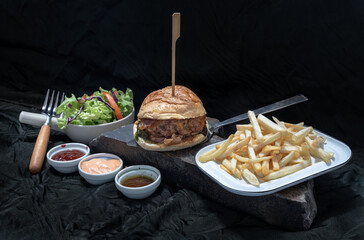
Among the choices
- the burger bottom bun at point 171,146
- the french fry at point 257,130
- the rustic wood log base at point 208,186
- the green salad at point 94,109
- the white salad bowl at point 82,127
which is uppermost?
the green salad at point 94,109

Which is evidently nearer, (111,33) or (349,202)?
(349,202)

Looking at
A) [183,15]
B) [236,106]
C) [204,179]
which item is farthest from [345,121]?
[183,15]

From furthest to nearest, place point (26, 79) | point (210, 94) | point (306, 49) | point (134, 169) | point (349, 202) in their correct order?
point (26, 79) < point (210, 94) < point (306, 49) < point (134, 169) < point (349, 202)

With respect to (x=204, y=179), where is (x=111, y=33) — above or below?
above

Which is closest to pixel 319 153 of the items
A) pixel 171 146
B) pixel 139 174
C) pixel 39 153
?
pixel 171 146

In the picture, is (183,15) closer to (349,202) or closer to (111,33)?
(111,33)

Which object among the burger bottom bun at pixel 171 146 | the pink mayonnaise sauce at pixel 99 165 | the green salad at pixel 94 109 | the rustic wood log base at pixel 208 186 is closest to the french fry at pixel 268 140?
the rustic wood log base at pixel 208 186

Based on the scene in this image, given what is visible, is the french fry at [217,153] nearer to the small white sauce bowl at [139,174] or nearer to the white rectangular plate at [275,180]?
the white rectangular plate at [275,180]

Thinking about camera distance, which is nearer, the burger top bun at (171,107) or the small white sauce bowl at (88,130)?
the burger top bun at (171,107)
